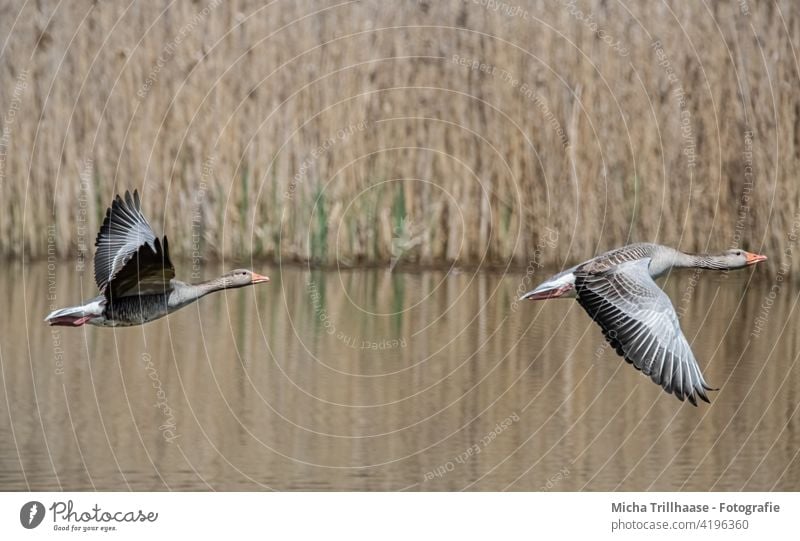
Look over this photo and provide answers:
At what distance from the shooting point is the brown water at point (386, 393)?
740 cm

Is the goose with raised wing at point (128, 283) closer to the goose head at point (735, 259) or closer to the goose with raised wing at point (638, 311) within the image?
the goose with raised wing at point (638, 311)

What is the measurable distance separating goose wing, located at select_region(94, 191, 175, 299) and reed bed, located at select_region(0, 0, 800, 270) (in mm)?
2496

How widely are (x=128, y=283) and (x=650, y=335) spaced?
2227 millimetres

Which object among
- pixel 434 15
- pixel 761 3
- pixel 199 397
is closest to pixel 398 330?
pixel 199 397

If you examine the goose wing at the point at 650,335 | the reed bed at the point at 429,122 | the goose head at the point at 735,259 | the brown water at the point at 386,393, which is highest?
the reed bed at the point at 429,122

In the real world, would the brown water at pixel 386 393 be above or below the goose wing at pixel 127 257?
below

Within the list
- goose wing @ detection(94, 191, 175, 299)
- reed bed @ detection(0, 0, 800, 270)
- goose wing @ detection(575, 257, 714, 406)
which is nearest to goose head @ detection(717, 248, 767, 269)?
goose wing @ detection(575, 257, 714, 406)

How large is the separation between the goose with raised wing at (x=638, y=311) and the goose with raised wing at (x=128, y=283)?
4.78ft

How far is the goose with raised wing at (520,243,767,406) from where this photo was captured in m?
6.35

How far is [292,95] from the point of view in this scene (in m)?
9.29

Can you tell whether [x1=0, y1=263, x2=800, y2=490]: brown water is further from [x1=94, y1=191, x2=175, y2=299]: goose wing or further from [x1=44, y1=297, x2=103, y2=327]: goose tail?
[x1=94, y1=191, x2=175, y2=299]: goose wing

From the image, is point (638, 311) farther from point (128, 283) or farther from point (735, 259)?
point (128, 283)

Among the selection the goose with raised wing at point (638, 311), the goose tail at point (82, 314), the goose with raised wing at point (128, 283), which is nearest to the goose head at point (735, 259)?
the goose with raised wing at point (638, 311)

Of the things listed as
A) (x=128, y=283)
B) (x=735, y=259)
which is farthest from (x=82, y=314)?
(x=735, y=259)
